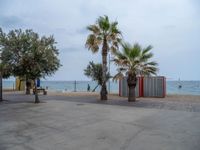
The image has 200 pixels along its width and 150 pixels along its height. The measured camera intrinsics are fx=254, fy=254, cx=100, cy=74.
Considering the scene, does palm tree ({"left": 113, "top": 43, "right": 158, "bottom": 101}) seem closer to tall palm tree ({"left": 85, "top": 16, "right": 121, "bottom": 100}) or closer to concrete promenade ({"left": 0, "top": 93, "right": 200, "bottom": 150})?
tall palm tree ({"left": 85, "top": 16, "right": 121, "bottom": 100})

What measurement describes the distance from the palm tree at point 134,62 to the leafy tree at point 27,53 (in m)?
4.81

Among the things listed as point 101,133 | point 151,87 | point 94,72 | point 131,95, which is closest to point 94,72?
point 94,72

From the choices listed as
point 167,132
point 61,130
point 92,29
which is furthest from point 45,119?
point 92,29

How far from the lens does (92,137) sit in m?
7.44

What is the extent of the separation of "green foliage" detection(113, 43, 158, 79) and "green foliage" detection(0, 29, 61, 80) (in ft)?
16.0

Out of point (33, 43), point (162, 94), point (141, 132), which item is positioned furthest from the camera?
point (162, 94)

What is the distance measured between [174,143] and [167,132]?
1.34 meters

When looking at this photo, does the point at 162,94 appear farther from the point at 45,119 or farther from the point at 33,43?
the point at 45,119

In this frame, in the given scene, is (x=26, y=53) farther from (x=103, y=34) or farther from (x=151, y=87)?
(x=151, y=87)

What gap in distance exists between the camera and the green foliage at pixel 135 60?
57.6 ft

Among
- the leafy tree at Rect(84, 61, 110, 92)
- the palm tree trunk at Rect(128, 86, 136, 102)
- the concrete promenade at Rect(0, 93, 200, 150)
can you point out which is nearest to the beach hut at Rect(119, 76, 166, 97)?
the palm tree trunk at Rect(128, 86, 136, 102)

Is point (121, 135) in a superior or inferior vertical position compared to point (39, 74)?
inferior

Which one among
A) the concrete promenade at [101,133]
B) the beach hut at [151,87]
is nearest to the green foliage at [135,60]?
the beach hut at [151,87]

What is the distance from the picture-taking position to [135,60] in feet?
57.8
